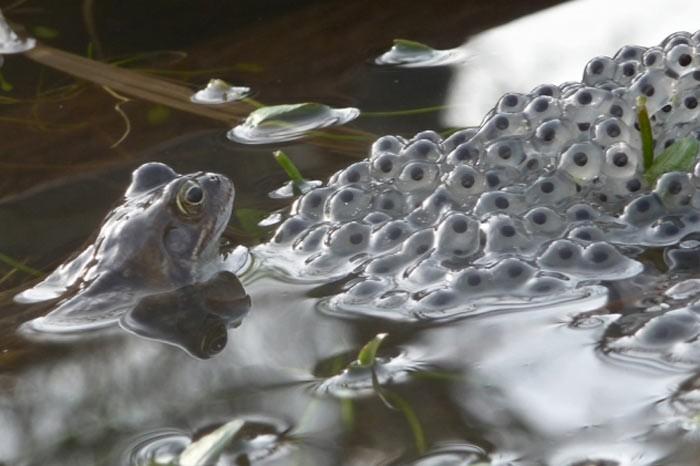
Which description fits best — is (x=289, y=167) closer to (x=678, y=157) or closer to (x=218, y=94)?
(x=218, y=94)

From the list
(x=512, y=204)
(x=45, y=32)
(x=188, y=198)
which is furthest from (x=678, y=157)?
(x=45, y=32)

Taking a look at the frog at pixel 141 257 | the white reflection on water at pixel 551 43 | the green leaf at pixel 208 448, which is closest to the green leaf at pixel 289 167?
the frog at pixel 141 257

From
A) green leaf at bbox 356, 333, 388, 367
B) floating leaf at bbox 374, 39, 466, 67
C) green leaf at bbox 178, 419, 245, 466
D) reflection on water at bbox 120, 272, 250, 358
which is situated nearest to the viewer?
green leaf at bbox 178, 419, 245, 466

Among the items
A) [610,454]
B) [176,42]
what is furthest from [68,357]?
[176,42]

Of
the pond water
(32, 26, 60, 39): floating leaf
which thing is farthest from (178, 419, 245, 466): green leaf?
(32, 26, 60, 39): floating leaf

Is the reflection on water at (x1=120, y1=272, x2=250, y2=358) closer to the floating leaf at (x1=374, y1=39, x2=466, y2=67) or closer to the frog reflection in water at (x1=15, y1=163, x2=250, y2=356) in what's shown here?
the frog reflection in water at (x1=15, y1=163, x2=250, y2=356)
